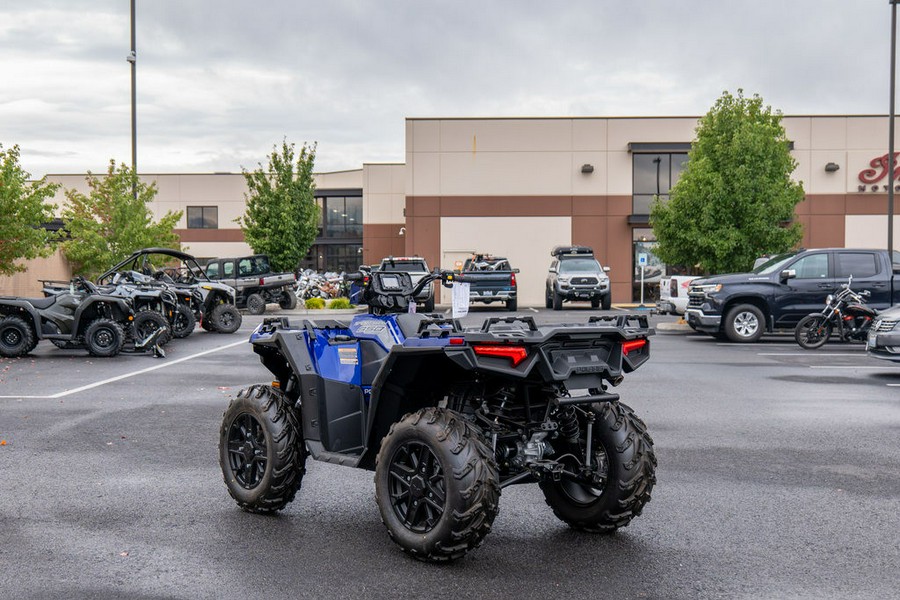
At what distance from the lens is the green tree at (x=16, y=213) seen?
65.8 feet

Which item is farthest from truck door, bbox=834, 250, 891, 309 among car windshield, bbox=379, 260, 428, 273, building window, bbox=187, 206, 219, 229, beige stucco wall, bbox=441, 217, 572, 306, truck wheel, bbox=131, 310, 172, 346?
building window, bbox=187, 206, 219, 229

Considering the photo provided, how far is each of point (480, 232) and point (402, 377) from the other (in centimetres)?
3610

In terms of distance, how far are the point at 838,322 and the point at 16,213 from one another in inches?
683

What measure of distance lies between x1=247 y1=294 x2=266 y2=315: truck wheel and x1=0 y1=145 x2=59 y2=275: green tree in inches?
424

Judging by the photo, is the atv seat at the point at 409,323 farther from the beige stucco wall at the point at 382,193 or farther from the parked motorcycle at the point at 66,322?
the beige stucco wall at the point at 382,193

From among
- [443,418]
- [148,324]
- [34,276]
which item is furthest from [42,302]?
[34,276]

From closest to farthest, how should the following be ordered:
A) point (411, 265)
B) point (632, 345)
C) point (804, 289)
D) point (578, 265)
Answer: point (632, 345) < point (804, 289) < point (411, 265) < point (578, 265)

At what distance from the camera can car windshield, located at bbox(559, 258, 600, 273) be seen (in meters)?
31.7

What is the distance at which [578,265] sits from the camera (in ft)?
105

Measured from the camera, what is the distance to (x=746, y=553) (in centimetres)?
504

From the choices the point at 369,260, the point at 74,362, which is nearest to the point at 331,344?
the point at 74,362

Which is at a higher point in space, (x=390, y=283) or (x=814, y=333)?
(x=390, y=283)

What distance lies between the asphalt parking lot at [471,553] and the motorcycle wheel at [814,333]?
751 cm

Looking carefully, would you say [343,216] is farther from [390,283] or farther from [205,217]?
[390,283]
